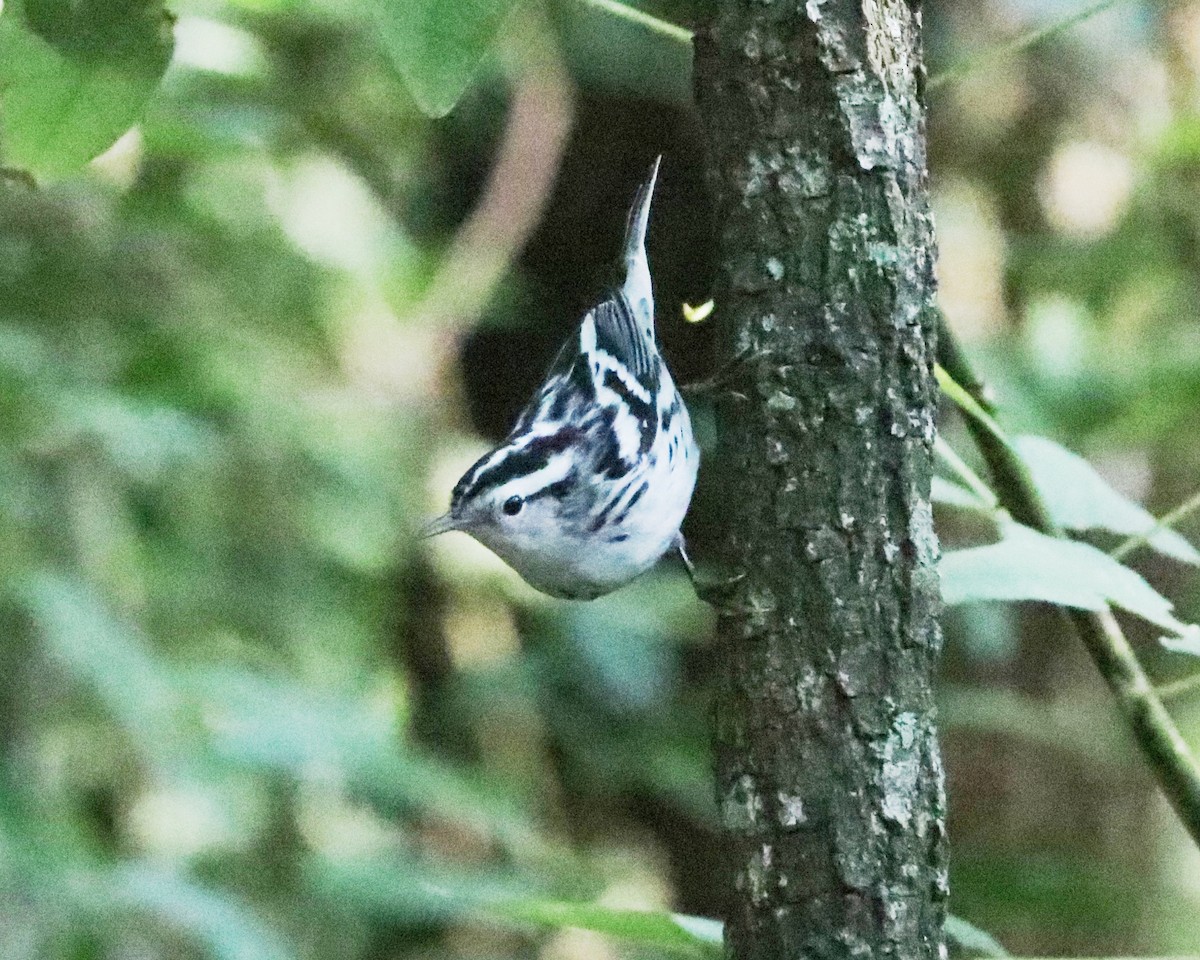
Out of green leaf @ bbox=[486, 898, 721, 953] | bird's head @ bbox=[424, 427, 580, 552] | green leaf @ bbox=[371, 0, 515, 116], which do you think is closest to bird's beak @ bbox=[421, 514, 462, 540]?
bird's head @ bbox=[424, 427, 580, 552]

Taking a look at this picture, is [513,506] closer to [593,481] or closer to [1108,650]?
[593,481]

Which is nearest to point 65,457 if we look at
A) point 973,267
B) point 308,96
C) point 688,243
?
point 308,96

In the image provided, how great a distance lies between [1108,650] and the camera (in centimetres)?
166

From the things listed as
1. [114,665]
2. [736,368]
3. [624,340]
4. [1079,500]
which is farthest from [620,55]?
[736,368]

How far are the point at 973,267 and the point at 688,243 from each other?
1089 millimetres

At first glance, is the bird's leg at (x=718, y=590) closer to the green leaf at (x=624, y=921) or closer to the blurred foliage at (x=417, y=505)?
the green leaf at (x=624, y=921)

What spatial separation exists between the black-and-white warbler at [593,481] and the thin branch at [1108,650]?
36.6 inches

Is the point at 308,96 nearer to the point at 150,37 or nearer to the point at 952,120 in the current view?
the point at 952,120

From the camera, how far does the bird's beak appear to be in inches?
96.5

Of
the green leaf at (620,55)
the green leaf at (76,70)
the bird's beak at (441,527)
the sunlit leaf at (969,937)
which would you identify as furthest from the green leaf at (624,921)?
the green leaf at (620,55)

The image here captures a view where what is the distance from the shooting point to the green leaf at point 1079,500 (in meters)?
1.72

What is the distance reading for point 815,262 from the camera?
146 centimetres

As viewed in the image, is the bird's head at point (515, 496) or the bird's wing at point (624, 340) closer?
the bird's head at point (515, 496)

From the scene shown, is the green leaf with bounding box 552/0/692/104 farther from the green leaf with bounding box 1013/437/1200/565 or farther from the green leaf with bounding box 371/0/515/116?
the green leaf with bounding box 371/0/515/116
